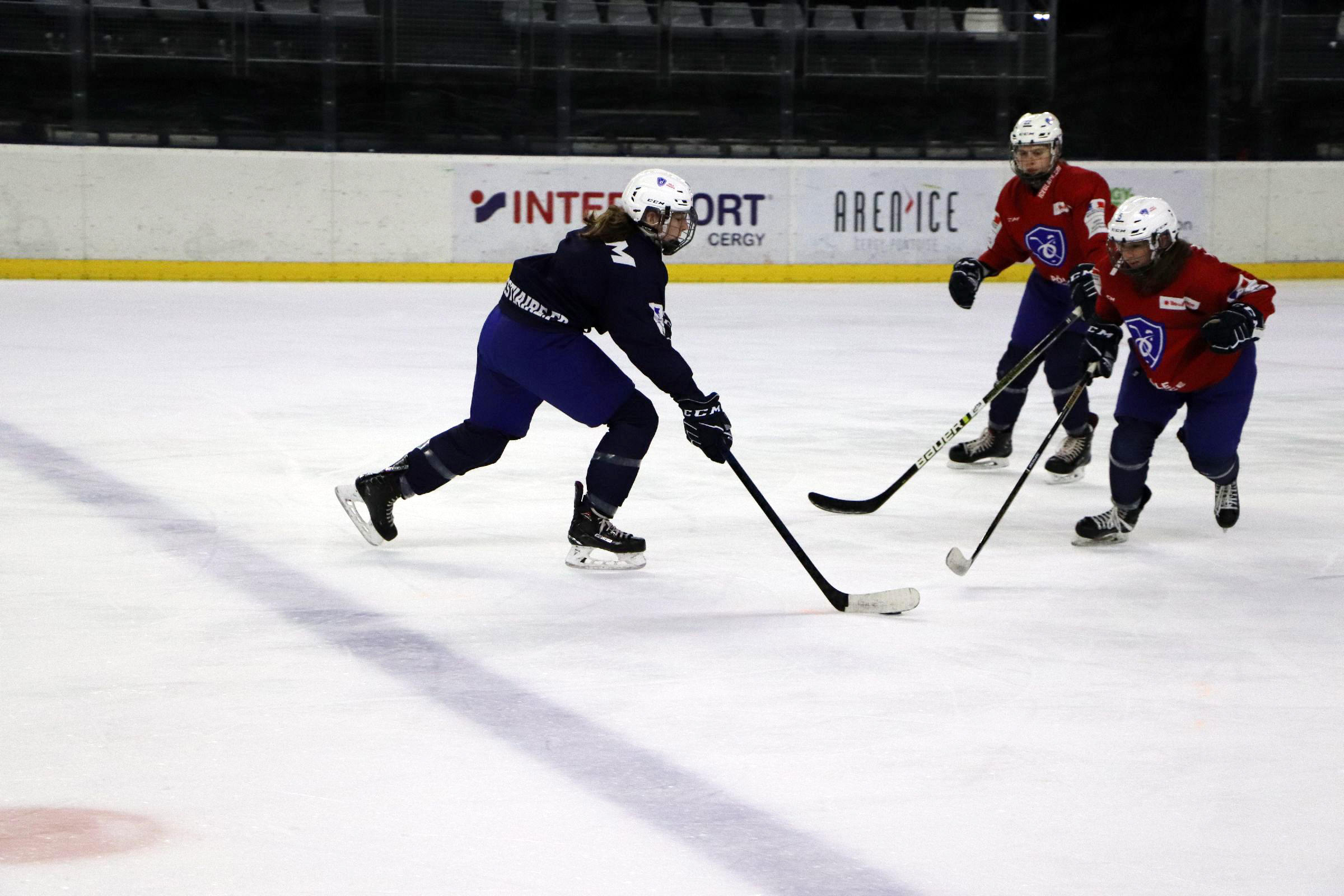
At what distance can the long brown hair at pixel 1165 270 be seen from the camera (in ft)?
12.6

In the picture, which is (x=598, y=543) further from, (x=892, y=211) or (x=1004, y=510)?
(x=892, y=211)

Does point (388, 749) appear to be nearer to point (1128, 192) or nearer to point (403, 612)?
point (403, 612)

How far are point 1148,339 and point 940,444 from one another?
2.23 ft

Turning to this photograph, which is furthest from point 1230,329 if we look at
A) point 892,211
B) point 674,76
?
point 674,76

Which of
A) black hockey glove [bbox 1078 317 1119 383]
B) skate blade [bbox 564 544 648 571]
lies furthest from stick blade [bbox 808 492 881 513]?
skate blade [bbox 564 544 648 571]

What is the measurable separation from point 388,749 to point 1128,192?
35.2 ft

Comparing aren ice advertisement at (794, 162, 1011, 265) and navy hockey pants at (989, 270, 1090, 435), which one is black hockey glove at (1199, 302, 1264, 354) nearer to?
navy hockey pants at (989, 270, 1090, 435)

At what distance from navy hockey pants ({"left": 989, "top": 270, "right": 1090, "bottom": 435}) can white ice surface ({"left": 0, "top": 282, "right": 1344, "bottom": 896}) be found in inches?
7.7

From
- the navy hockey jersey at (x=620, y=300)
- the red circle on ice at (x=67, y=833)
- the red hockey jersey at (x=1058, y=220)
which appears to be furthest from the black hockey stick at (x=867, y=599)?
the red hockey jersey at (x=1058, y=220)

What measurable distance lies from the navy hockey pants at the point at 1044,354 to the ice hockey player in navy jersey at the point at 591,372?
5.90ft

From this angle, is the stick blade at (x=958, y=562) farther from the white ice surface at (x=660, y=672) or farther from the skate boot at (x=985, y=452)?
the skate boot at (x=985, y=452)

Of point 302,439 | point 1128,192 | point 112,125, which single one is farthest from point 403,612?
point 1128,192

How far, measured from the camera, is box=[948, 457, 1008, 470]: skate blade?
5.16m

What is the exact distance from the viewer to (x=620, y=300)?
11.2 feet
